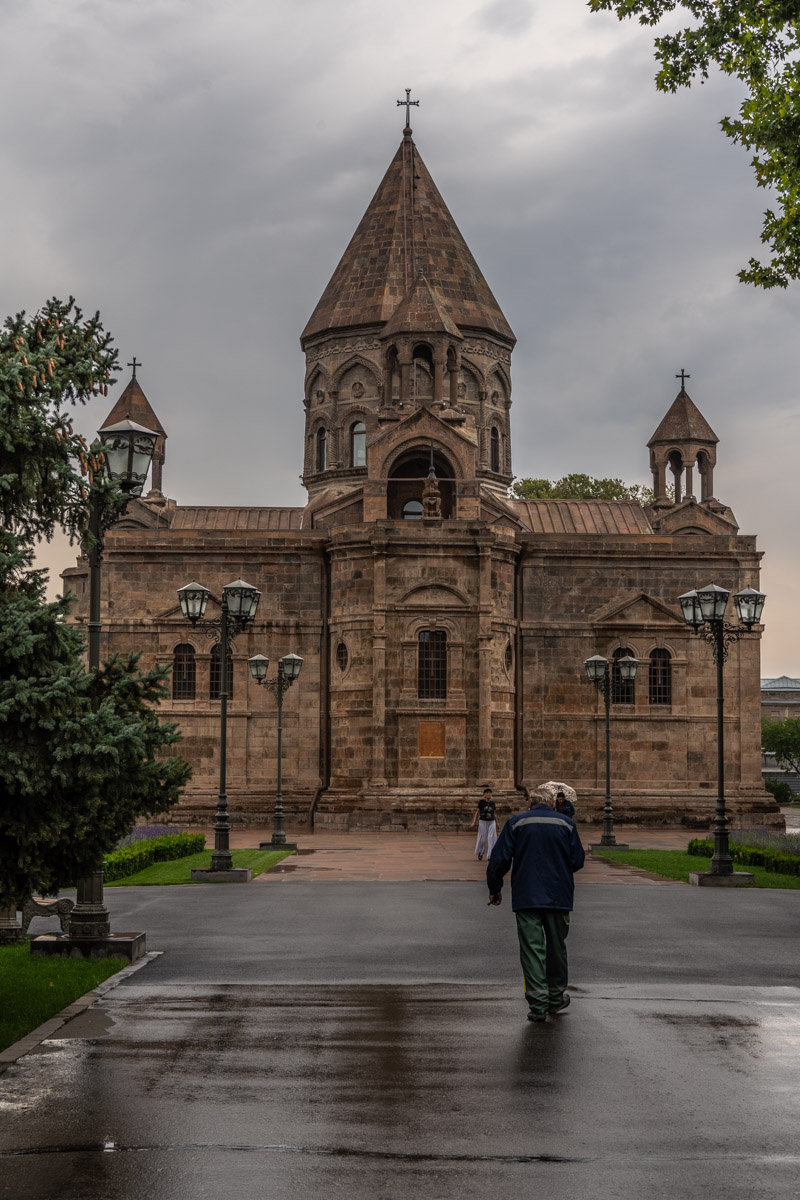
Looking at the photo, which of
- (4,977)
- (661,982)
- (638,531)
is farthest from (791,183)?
(638,531)

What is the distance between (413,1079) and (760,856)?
732 inches

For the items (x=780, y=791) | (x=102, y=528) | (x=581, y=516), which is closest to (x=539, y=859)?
(x=102, y=528)

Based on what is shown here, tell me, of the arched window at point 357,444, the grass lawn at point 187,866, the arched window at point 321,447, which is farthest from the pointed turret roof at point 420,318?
the grass lawn at point 187,866

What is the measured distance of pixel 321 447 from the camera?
48.1m

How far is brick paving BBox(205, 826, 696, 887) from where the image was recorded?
22.5 meters

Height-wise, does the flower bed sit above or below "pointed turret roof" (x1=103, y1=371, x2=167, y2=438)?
below

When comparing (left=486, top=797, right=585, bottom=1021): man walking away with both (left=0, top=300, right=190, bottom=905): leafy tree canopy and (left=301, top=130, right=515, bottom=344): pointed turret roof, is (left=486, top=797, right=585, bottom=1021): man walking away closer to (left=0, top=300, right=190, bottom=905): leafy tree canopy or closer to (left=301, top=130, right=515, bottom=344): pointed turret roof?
(left=0, top=300, right=190, bottom=905): leafy tree canopy

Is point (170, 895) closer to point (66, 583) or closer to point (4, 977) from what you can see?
point (4, 977)

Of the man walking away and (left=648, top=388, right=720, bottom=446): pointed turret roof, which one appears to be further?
(left=648, top=388, right=720, bottom=446): pointed turret roof

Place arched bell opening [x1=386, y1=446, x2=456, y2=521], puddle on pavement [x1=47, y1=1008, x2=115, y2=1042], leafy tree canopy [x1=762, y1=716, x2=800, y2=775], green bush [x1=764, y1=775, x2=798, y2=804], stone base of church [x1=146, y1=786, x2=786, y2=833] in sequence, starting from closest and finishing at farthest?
1. puddle on pavement [x1=47, y1=1008, x2=115, y2=1042]
2. stone base of church [x1=146, y1=786, x2=786, y2=833]
3. arched bell opening [x1=386, y1=446, x2=456, y2=521]
4. green bush [x1=764, y1=775, x2=798, y2=804]
5. leafy tree canopy [x1=762, y1=716, x2=800, y2=775]

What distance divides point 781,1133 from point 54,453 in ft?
20.9

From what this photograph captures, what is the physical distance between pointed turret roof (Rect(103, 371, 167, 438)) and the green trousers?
1459 inches

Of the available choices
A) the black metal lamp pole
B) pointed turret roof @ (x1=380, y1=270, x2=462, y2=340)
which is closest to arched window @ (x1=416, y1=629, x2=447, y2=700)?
pointed turret roof @ (x1=380, y1=270, x2=462, y2=340)

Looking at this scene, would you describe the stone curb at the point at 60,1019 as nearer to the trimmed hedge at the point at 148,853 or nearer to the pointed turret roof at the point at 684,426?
the trimmed hedge at the point at 148,853
